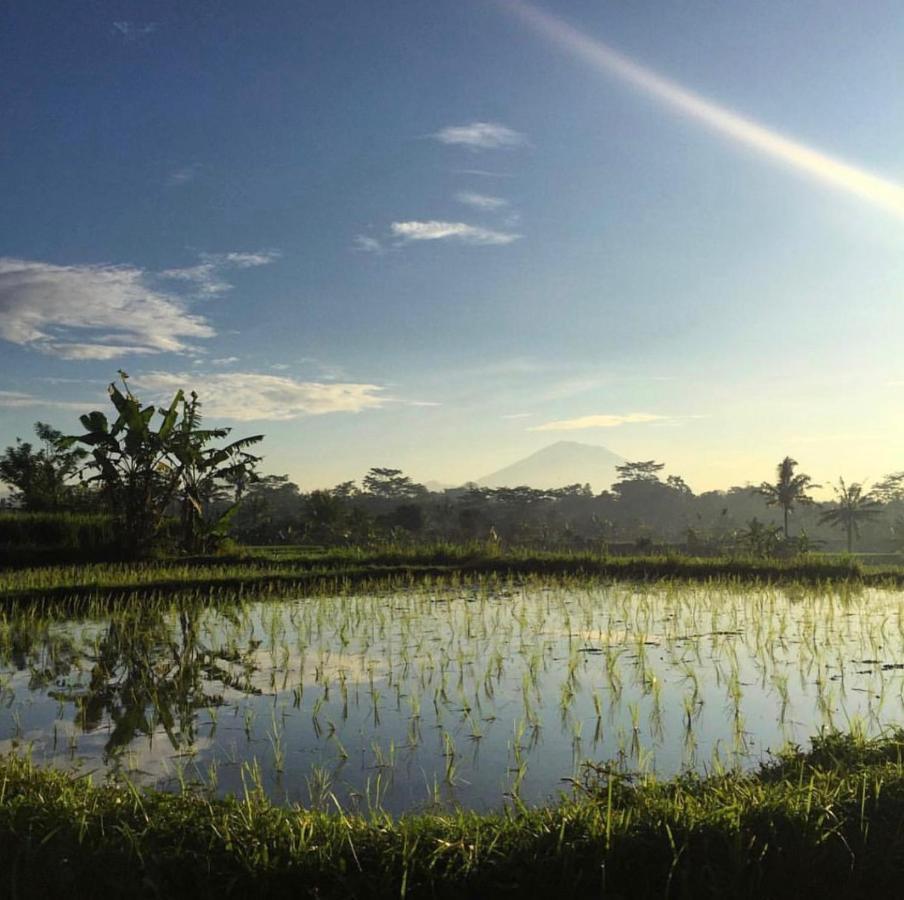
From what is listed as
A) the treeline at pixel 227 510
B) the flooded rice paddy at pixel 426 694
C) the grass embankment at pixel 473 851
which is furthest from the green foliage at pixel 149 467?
the grass embankment at pixel 473 851

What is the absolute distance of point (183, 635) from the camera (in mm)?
8406

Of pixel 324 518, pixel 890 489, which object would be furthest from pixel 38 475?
pixel 890 489

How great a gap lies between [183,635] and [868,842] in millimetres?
6942

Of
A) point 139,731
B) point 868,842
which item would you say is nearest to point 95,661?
point 139,731

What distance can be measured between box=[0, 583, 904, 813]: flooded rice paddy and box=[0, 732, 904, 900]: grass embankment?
0.58 metres

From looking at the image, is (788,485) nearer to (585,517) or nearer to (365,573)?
(585,517)

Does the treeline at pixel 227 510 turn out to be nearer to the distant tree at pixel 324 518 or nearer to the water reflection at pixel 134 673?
the distant tree at pixel 324 518

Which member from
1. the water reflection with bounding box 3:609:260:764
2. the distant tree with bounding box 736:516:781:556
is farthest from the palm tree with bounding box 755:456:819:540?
the water reflection with bounding box 3:609:260:764

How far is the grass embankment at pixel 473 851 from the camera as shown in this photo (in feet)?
8.88

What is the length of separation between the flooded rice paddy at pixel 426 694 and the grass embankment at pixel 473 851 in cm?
58

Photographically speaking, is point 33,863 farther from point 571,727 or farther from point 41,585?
point 41,585

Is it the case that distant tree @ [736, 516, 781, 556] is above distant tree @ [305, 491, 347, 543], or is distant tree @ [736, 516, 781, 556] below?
below

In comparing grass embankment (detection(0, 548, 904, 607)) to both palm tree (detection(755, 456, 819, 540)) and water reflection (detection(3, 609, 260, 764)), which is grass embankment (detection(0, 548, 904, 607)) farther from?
palm tree (detection(755, 456, 819, 540))

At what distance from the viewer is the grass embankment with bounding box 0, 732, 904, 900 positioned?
107 inches
